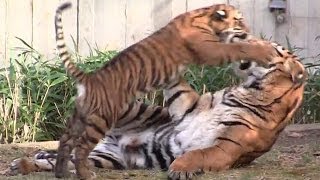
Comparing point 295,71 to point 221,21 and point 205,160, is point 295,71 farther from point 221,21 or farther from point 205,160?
point 205,160

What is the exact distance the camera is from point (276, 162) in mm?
5980

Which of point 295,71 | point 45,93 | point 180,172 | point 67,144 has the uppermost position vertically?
point 295,71

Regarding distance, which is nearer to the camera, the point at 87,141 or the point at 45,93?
the point at 87,141

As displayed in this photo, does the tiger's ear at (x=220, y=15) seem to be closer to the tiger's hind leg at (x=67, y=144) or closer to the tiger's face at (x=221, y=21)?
the tiger's face at (x=221, y=21)

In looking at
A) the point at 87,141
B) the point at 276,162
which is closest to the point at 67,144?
the point at 87,141

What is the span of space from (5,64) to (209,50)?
10.3 ft

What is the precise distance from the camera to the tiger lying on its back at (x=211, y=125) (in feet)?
18.2

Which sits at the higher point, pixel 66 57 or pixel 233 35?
pixel 233 35

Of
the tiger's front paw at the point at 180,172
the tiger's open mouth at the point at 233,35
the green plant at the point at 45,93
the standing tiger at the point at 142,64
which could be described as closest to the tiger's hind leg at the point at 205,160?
the tiger's front paw at the point at 180,172

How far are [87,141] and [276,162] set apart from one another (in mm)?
1438

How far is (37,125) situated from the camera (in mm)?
7492

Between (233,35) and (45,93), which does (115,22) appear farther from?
(233,35)

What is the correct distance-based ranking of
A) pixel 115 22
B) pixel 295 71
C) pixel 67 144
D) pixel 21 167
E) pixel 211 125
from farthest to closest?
pixel 115 22, pixel 295 71, pixel 211 125, pixel 21 167, pixel 67 144

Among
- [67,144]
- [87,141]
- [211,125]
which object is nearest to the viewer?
[87,141]
